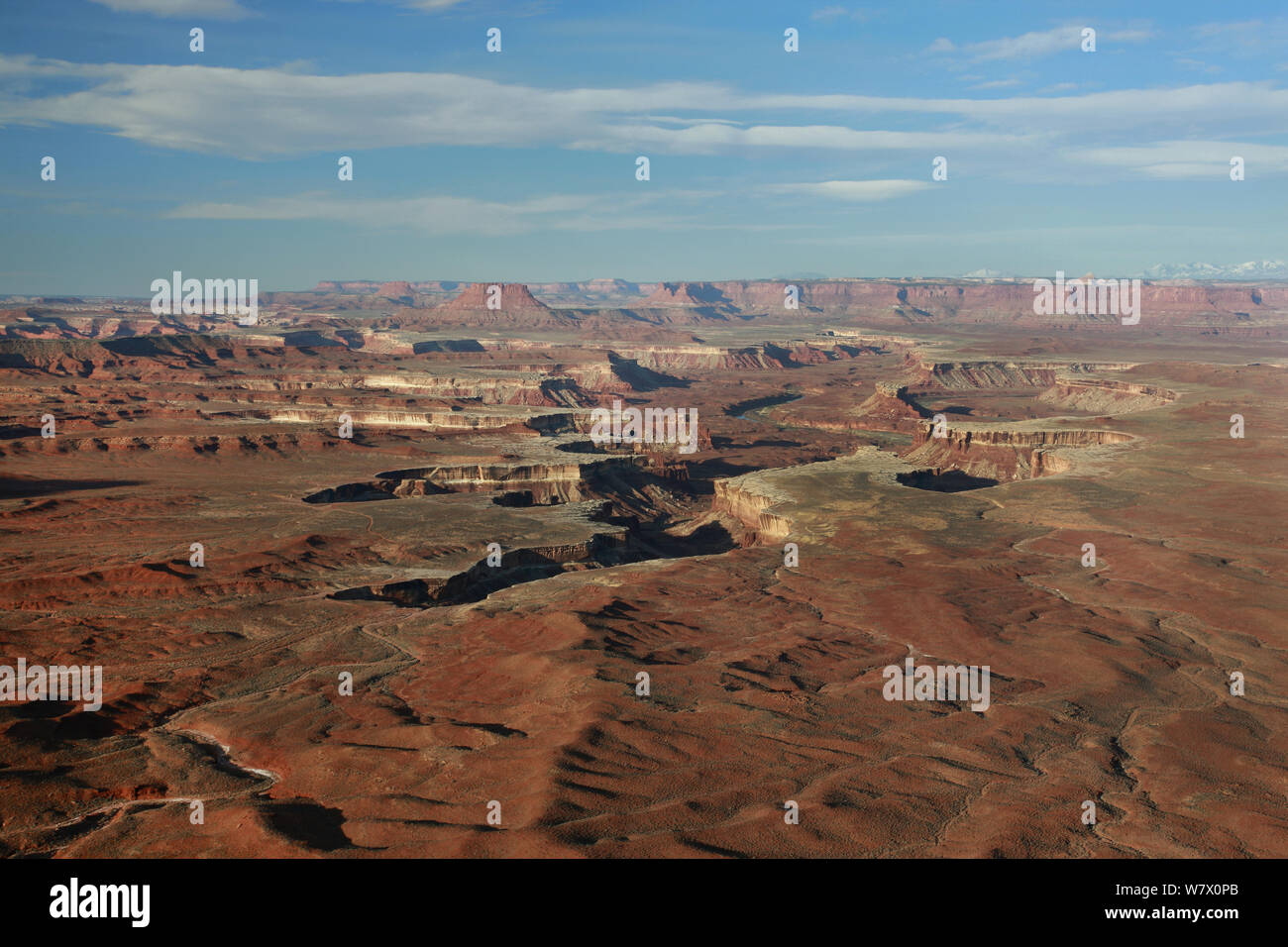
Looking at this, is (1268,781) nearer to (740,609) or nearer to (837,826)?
(837,826)
